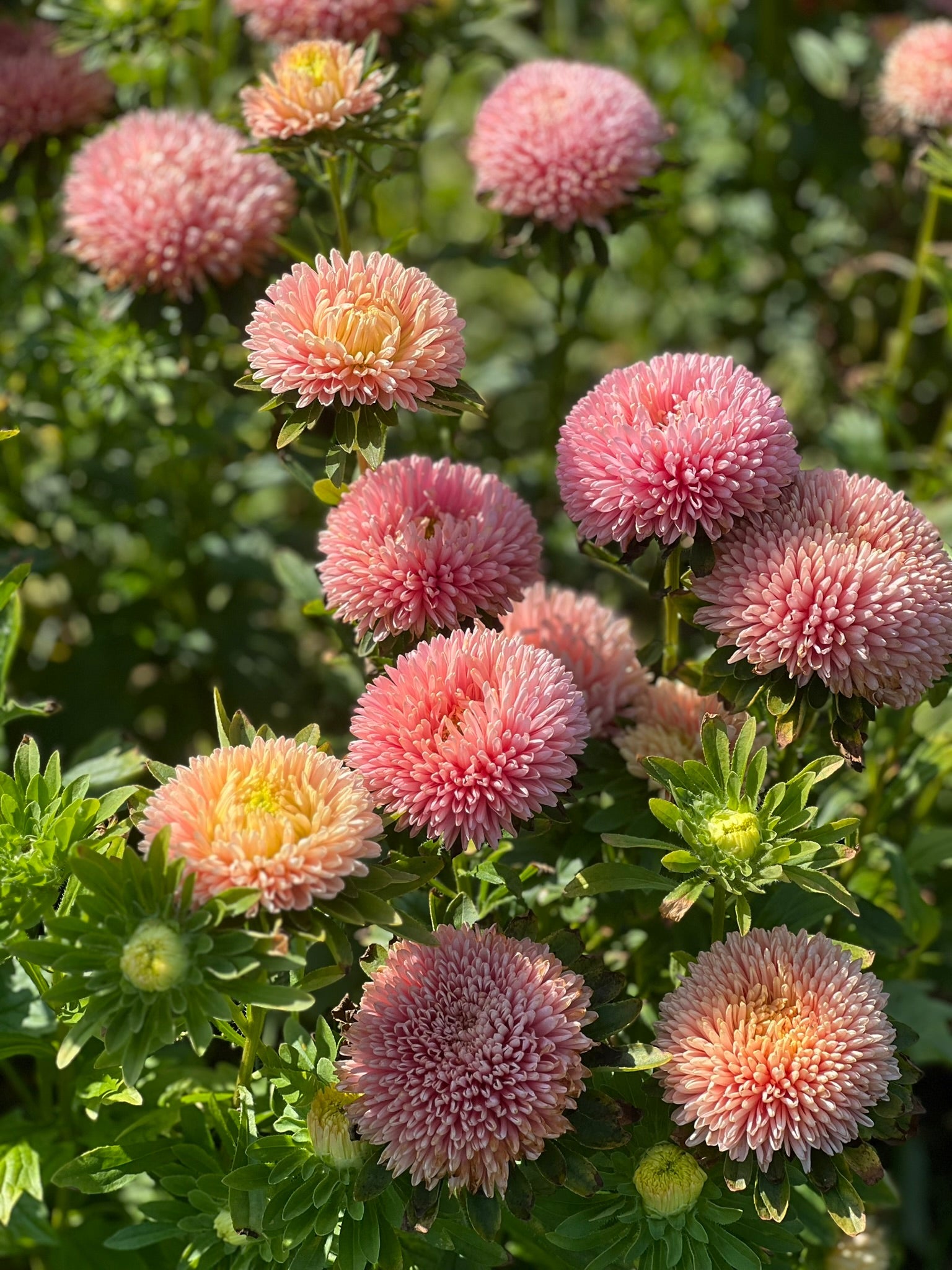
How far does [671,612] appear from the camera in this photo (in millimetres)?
1549

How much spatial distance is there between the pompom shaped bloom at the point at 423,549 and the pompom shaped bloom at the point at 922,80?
52.2 inches

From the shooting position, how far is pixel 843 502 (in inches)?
54.2

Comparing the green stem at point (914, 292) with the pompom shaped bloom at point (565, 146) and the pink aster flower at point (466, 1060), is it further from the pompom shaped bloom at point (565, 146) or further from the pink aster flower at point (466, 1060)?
the pink aster flower at point (466, 1060)

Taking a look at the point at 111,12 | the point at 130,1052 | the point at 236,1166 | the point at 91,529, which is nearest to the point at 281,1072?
the point at 236,1166

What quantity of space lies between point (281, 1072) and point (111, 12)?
1720mm

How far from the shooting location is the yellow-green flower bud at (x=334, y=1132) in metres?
1.28

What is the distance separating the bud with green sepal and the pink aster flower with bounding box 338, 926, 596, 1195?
0.17 metres

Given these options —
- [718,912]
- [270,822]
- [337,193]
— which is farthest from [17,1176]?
[337,193]

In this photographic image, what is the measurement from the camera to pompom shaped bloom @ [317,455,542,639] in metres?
1.41

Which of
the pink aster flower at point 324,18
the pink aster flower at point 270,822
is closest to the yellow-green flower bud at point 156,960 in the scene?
the pink aster flower at point 270,822

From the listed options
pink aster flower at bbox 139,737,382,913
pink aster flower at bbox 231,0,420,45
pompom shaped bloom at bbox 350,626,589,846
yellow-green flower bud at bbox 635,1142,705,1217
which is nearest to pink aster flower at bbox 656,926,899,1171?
yellow-green flower bud at bbox 635,1142,705,1217

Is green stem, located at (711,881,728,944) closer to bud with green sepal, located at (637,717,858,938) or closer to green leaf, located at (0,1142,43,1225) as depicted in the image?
bud with green sepal, located at (637,717,858,938)

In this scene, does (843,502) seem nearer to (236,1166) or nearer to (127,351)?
(236,1166)

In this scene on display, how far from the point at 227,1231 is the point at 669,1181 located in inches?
17.8
